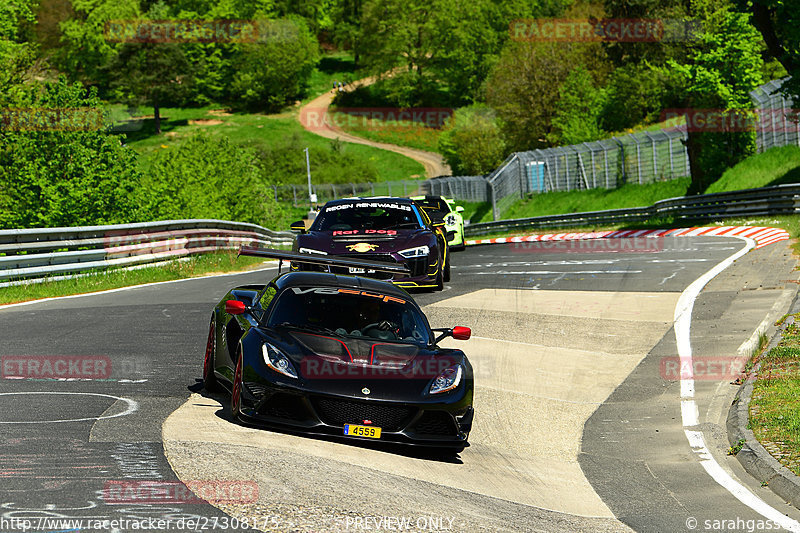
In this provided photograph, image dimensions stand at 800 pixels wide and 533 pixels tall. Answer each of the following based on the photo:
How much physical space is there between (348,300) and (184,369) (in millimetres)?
3067

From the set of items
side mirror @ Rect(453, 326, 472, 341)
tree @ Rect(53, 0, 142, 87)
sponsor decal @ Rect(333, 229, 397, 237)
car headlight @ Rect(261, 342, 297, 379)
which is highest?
tree @ Rect(53, 0, 142, 87)

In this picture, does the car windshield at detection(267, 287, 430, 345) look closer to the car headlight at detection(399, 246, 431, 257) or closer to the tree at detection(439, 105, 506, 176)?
the car headlight at detection(399, 246, 431, 257)

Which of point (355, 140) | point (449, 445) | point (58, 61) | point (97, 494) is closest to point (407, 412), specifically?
point (449, 445)

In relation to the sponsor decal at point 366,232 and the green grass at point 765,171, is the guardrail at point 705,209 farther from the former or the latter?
the sponsor decal at point 366,232

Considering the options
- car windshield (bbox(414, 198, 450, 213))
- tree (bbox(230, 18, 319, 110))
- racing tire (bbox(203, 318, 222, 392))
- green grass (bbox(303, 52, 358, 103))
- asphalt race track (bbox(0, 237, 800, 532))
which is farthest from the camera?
green grass (bbox(303, 52, 358, 103))

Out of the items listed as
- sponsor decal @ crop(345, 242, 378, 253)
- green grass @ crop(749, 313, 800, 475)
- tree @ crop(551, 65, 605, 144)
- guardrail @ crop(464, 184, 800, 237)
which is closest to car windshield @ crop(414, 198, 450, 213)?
sponsor decal @ crop(345, 242, 378, 253)

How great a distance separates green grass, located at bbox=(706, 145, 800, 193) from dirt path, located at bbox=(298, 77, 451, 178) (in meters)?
62.0

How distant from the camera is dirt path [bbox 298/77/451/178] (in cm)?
10731

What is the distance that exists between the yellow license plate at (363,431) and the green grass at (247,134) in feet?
304

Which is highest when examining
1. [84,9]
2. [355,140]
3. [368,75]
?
[84,9]

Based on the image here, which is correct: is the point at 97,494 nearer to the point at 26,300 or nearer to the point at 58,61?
the point at 26,300

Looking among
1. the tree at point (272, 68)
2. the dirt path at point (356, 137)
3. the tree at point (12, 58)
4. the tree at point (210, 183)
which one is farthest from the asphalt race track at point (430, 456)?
the tree at point (272, 68)

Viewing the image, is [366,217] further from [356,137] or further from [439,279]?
[356,137]

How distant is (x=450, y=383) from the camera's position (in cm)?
848
